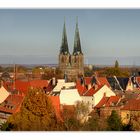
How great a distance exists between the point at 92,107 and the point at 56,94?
530 millimetres

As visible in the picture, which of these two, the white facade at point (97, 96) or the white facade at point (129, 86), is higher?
the white facade at point (129, 86)

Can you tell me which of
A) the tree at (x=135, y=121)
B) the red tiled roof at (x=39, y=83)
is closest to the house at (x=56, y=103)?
the red tiled roof at (x=39, y=83)

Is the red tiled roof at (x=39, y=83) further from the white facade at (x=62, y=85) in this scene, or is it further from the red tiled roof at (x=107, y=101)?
the red tiled roof at (x=107, y=101)

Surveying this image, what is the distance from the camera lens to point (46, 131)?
5.72 meters

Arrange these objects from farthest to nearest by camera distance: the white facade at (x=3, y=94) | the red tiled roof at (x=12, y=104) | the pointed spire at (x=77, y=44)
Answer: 1. the white facade at (x=3, y=94)
2. the red tiled roof at (x=12, y=104)
3. the pointed spire at (x=77, y=44)

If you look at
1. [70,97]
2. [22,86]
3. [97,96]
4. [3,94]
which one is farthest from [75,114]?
[3,94]

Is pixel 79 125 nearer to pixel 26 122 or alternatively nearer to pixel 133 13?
pixel 26 122

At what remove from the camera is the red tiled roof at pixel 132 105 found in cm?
651

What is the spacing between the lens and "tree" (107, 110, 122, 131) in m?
6.04

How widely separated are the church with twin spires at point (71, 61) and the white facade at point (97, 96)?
34 cm

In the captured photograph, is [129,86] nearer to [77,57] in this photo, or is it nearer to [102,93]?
[102,93]

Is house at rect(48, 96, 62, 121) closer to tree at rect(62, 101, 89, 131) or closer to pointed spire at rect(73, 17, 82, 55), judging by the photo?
tree at rect(62, 101, 89, 131)

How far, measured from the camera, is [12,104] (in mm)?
6605

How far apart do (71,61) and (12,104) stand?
1006mm
